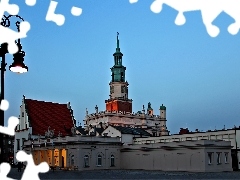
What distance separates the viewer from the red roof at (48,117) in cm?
6650

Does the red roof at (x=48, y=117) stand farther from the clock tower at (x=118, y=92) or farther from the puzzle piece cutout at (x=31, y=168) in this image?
the puzzle piece cutout at (x=31, y=168)

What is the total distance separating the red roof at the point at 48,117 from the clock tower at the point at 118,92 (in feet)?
89.1

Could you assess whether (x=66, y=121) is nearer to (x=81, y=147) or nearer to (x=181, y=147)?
(x=81, y=147)

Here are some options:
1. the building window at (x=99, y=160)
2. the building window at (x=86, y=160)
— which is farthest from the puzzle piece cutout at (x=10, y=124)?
the building window at (x=99, y=160)

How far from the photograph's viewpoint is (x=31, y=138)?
6462cm

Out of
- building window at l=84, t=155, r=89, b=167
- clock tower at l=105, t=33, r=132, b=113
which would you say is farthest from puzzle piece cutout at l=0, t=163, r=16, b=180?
clock tower at l=105, t=33, r=132, b=113

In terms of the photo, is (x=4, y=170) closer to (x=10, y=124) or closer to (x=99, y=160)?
(x=10, y=124)

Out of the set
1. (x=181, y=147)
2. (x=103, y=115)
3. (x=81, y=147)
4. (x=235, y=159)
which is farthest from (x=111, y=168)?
(x=103, y=115)

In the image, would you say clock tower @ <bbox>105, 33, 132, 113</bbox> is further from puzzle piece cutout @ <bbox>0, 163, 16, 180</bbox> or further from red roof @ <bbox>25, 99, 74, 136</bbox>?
puzzle piece cutout @ <bbox>0, 163, 16, 180</bbox>

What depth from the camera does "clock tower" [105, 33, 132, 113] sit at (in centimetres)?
9869

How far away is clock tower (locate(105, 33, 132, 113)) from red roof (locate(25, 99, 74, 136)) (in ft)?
89.1

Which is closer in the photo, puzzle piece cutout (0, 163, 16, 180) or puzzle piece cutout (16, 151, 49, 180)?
puzzle piece cutout (0, 163, 16, 180)

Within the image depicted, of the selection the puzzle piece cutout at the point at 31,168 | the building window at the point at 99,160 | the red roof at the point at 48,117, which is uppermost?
the red roof at the point at 48,117

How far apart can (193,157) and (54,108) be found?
3183 cm
